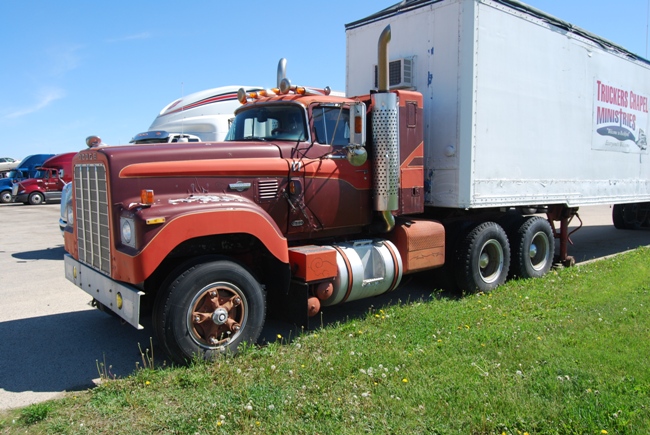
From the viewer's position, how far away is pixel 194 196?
5254mm

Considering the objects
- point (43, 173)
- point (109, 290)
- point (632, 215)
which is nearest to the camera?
point (109, 290)

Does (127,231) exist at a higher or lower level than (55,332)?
higher

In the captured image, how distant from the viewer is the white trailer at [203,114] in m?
15.9

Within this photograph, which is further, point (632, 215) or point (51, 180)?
point (51, 180)

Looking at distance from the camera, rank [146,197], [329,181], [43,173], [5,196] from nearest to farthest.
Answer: [146,197] < [329,181] < [43,173] < [5,196]

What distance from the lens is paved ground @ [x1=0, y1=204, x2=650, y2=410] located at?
4.89 meters

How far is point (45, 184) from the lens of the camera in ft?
93.1

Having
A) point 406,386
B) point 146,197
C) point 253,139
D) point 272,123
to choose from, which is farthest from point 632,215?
point 146,197

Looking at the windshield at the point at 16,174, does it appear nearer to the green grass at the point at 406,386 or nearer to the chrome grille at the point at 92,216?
the chrome grille at the point at 92,216

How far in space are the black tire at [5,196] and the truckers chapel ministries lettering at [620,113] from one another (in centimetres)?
3094

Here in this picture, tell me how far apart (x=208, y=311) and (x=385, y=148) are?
9.45 ft

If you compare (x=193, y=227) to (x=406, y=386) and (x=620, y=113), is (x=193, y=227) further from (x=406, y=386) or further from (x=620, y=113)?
(x=620, y=113)

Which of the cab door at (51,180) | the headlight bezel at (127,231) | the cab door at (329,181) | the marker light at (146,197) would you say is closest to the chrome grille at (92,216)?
the headlight bezel at (127,231)

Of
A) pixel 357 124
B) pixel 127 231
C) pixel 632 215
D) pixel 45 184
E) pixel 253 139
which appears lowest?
pixel 632 215
